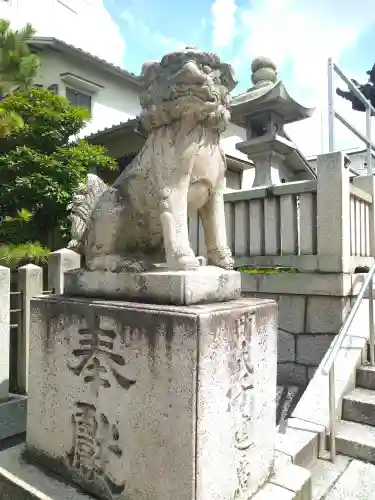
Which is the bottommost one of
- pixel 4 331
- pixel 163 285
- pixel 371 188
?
pixel 4 331

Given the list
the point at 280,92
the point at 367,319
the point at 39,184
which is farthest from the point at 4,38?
the point at 367,319

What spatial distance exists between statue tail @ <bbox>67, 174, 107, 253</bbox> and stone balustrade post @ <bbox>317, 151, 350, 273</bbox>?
103 inches

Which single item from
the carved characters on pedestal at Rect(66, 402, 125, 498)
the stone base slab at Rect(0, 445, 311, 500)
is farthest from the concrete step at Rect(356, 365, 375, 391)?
the carved characters on pedestal at Rect(66, 402, 125, 498)

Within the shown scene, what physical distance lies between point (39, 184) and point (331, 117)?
6516mm

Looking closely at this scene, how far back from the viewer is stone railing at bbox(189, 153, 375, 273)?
13.4ft

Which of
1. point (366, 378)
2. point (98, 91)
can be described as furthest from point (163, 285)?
point (98, 91)

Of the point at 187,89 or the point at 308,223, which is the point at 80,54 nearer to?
the point at 308,223

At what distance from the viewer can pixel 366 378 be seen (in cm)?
350

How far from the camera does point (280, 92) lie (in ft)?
16.0

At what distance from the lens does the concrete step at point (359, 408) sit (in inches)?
124

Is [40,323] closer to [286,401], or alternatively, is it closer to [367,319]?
[286,401]

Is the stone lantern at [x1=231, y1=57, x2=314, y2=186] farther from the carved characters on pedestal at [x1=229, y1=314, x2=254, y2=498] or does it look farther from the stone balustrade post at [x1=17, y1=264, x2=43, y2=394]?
the carved characters on pedestal at [x1=229, y1=314, x2=254, y2=498]

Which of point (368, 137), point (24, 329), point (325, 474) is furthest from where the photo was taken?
point (368, 137)

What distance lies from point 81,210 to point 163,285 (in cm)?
91
